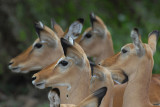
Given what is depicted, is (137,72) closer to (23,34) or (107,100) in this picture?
(107,100)

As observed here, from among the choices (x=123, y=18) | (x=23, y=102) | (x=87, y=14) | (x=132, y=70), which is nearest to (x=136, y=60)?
(x=132, y=70)

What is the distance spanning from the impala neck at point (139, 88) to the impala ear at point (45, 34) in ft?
5.16

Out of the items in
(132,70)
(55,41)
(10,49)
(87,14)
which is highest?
(87,14)

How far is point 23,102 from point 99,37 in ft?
8.76

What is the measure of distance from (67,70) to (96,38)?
90.6 inches

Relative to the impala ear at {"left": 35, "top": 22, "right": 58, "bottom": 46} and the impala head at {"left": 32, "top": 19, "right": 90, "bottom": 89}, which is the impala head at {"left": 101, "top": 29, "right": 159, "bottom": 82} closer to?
the impala head at {"left": 32, "top": 19, "right": 90, "bottom": 89}

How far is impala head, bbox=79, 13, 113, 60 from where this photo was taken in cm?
666

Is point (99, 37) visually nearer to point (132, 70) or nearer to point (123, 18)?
point (132, 70)

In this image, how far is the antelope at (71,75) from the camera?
4.41m

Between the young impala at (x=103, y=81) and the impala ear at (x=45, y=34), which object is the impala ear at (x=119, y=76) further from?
the impala ear at (x=45, y=34)

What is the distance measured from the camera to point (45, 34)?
5.65m

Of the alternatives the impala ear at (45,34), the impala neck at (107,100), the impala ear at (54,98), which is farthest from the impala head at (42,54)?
the impala ear at (54,98)

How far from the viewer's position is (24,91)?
8953mm

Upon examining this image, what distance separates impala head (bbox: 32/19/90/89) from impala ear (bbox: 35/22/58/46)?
1044 millimetres
